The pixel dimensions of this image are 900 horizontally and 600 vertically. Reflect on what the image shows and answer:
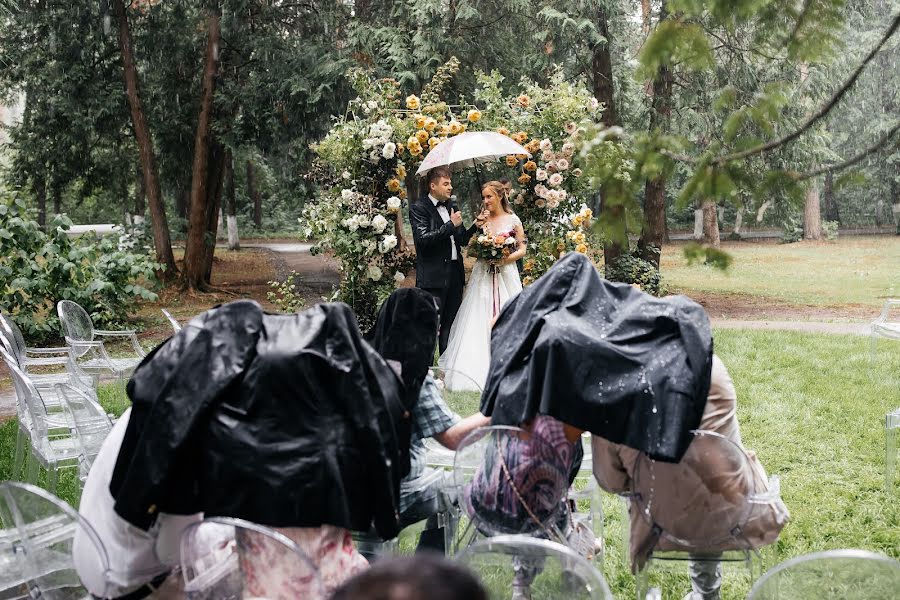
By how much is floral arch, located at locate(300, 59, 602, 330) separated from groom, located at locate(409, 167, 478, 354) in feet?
1.61

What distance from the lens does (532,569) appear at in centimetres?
216

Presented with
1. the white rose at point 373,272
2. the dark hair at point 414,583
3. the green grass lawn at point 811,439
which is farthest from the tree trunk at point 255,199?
the dark hair at point 414,583

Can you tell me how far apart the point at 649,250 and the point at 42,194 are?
1269cm

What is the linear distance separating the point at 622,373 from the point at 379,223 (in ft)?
18.3

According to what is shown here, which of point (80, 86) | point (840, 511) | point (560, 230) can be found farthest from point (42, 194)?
point (840, 511)

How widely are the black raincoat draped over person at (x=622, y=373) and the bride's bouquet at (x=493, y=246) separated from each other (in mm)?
4681

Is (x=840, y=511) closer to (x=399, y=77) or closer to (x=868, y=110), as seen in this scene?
(x=399, y=77)

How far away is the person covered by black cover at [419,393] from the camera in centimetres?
297

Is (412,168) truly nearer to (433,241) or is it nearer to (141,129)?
(433,241)

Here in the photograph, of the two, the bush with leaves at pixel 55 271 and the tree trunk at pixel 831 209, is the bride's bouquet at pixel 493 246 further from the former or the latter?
the tree trunk at pixel 831 209

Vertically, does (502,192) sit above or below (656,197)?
above

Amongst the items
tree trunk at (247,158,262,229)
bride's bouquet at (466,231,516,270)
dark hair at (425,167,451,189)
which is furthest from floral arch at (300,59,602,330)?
tree trunk at (247,158,262,229)

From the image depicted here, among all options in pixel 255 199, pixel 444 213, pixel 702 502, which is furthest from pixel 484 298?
pixel 255 199

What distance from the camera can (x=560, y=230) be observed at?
8.15 meters
